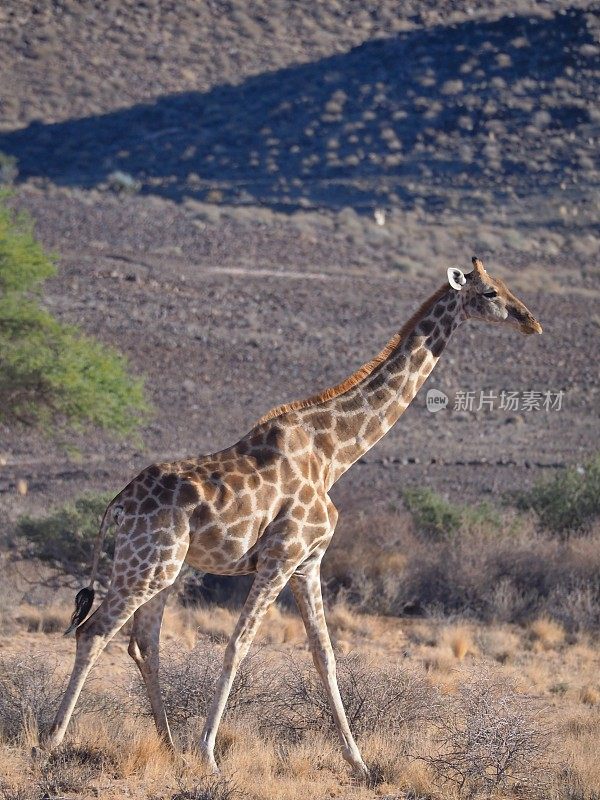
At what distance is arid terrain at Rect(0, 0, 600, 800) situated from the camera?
374 inches

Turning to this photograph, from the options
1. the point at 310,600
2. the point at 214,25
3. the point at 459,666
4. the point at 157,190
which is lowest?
the point at 459,666

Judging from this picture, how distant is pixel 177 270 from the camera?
33.9m

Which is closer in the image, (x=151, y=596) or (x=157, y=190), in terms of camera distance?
(x=151, y=596)

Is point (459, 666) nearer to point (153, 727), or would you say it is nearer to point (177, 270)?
point (153, 727)

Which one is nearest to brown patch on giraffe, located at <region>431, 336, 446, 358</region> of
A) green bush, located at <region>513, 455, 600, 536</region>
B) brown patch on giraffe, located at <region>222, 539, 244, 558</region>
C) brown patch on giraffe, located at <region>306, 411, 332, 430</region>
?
brown patch on giraffe, located at <region>306, 411, 332, 430</region>

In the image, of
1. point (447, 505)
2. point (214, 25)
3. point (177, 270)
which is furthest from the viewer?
point (214, 25)

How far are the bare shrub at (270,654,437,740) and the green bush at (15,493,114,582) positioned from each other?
16.7 feet

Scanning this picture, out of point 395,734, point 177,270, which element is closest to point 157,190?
point 177,270

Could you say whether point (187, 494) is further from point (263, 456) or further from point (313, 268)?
point (313, 268)

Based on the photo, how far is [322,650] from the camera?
841cm

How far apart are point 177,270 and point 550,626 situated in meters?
21.5

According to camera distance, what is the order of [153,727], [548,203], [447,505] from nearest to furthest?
[153,727] < [447,505] < [548,203]

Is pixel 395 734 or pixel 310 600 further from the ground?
pixel 310 600

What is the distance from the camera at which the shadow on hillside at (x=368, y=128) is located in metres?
44.8
